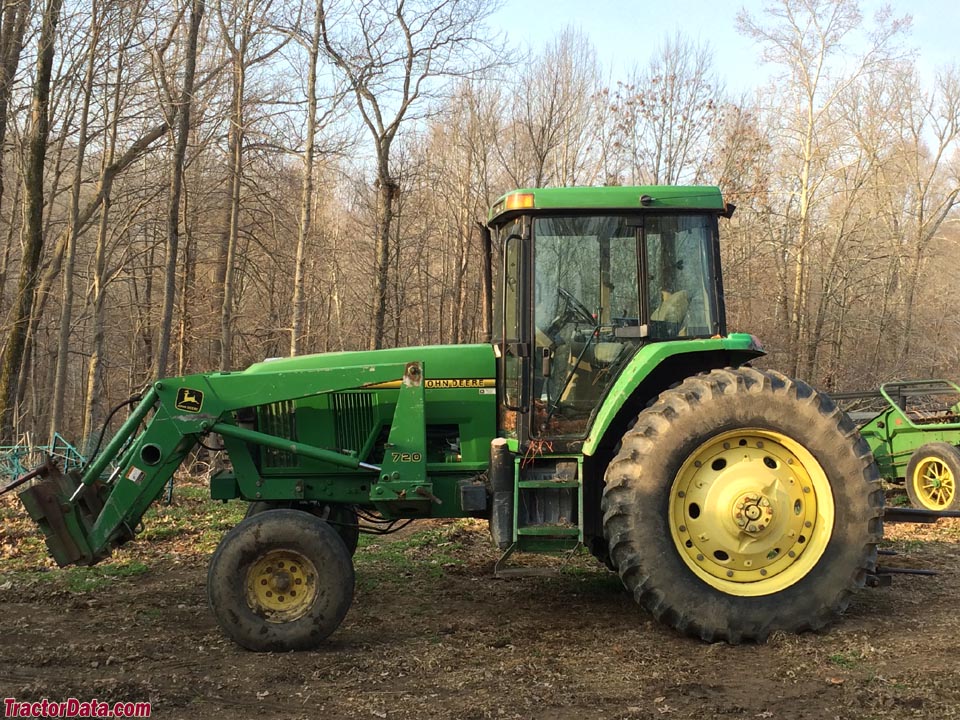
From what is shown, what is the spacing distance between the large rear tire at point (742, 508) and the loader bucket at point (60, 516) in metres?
2.96

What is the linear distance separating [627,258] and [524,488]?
152cm

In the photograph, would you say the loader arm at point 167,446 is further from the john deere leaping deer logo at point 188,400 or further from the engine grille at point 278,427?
the engine grille at point 278,427

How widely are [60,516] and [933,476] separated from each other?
9225mm

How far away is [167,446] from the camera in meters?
4.93

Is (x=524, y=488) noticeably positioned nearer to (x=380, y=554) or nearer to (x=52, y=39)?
(x=380, y=554)

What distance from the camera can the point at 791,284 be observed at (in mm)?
23359

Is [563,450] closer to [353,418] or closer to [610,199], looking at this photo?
[353,418]

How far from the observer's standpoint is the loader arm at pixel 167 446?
189 inches

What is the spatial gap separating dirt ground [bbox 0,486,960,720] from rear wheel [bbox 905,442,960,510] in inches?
138

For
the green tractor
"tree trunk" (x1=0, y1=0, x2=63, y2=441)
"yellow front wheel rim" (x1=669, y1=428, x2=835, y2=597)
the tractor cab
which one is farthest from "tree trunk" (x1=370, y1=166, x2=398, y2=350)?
"yellow front wheel rim" (x1=669, y1=428, x2=835, y2=597)

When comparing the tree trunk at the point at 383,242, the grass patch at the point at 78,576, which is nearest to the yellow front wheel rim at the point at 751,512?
the grass patch at the point at 78,576

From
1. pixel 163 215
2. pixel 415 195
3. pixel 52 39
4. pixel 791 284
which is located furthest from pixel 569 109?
pixel 52 39

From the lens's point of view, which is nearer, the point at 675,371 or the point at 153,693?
the point at 153,693

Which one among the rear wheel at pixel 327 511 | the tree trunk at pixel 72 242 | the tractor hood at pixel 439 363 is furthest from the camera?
the tree trunk at pixel 72 242
